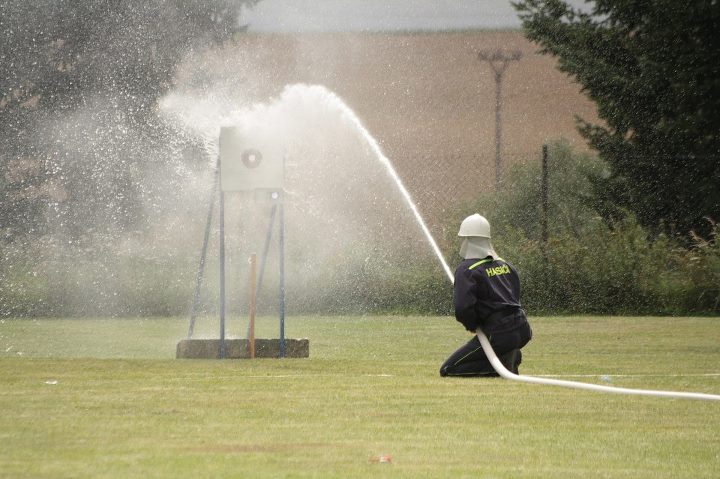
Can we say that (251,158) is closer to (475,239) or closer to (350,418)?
(475,239)

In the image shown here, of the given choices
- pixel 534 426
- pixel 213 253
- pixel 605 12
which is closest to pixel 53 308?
pixel 213 253

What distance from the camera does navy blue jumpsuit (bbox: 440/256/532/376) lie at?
1040cm

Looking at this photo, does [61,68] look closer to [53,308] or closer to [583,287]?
[53,308]

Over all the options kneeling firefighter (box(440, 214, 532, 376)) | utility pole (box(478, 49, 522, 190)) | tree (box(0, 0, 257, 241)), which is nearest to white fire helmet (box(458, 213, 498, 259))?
kneeling firefighter (box(440, 214, 532, 376))

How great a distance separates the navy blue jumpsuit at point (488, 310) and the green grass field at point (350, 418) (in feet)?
1.09

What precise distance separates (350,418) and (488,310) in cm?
257

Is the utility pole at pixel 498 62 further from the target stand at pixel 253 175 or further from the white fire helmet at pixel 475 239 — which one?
the white fire helmet at pixel 475 239

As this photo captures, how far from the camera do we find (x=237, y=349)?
520 inches

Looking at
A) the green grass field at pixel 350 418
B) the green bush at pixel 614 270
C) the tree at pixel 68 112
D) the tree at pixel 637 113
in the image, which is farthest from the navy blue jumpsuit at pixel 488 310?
the tree at pixel 68 112

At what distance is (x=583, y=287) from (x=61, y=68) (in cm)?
1320

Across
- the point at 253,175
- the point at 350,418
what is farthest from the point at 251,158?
the point at 350,418

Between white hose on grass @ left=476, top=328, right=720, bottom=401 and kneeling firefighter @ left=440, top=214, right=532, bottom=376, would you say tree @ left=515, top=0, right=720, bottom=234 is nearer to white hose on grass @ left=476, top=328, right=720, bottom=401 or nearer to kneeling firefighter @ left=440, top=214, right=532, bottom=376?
kneeling firefighter @ left=440, top=214, right=532, bottom=376

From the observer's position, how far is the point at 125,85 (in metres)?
28.3

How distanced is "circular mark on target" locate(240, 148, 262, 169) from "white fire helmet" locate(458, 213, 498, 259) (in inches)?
129
